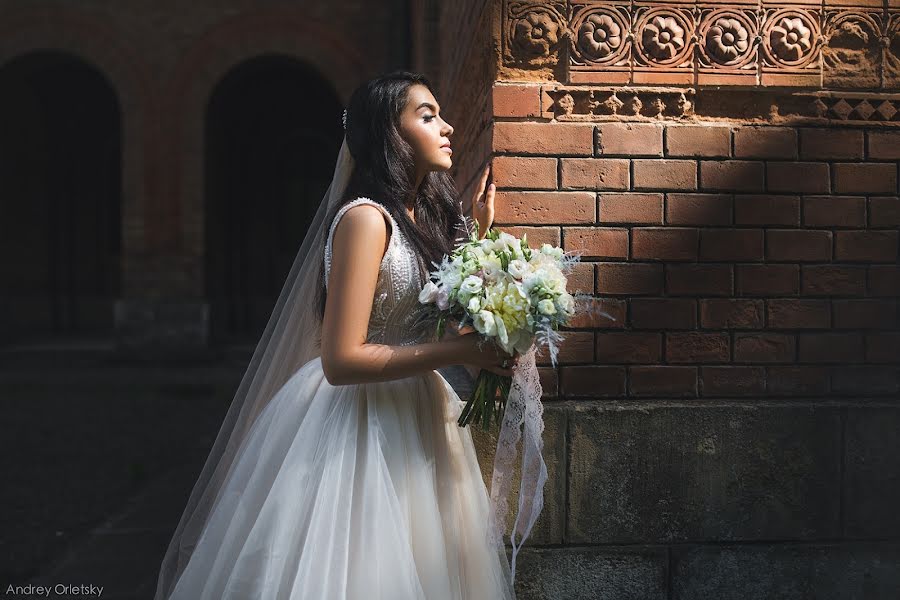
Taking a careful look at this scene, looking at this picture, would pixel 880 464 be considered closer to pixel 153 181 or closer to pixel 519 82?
pixel 519 82

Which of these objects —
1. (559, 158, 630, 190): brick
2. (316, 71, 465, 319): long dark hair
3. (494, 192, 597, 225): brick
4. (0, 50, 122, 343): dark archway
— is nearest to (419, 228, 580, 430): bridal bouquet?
(316, 71, 465, 319): long dark hair

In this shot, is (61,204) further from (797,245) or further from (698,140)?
(797,245)

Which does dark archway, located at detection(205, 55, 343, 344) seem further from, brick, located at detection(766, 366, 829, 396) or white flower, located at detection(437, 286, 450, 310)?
white flower, located at detection(437, 286, 450, 310)

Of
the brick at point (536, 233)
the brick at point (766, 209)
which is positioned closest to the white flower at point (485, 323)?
the brick at point (536, 233)

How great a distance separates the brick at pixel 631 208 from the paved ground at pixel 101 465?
2.69ft

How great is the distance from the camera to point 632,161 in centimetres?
278

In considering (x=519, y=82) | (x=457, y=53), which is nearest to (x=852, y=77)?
(x=519, y=82)

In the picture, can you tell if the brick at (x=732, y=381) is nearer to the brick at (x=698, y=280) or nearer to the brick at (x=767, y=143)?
the brick at (x=698, y=280)

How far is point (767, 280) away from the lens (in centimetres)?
284

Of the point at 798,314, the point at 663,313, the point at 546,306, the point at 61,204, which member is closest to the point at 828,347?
the point at 798,314

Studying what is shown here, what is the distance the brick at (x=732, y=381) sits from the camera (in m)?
2.82

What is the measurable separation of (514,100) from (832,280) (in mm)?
1315

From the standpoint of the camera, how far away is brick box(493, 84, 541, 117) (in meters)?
2.72

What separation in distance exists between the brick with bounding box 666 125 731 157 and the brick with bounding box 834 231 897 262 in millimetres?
527
